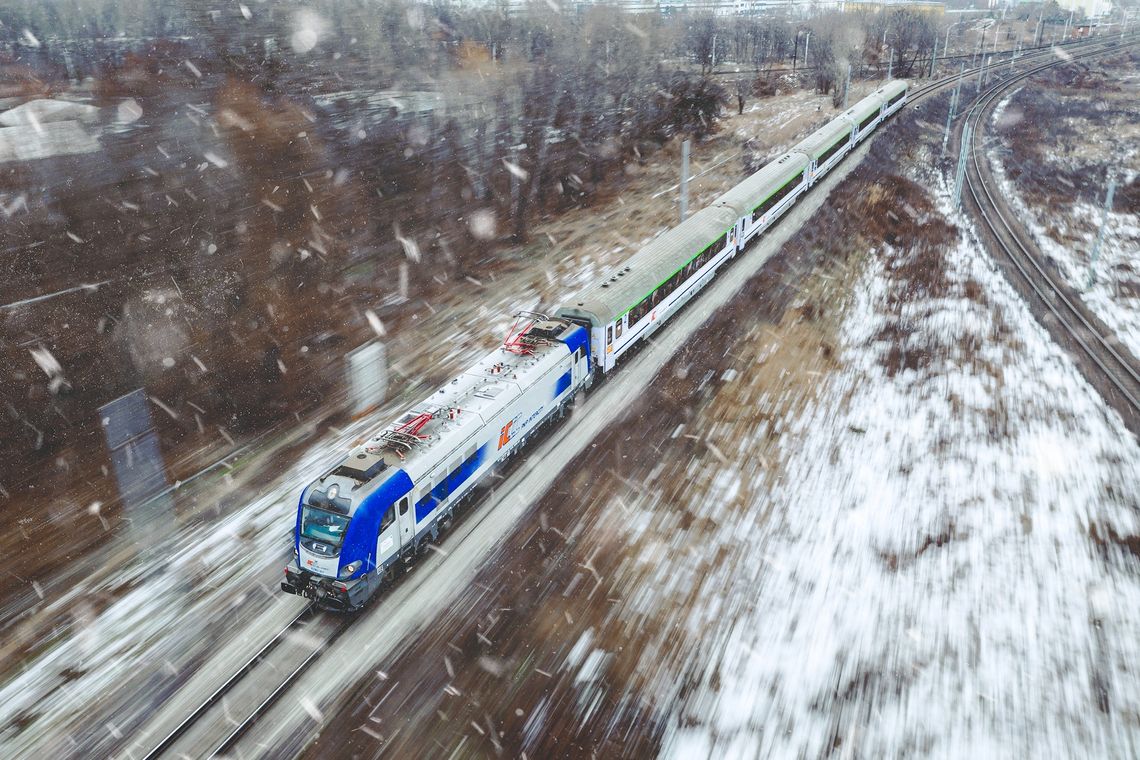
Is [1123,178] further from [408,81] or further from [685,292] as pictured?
[408,81]

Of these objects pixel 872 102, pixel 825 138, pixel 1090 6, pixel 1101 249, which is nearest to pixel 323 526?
pixel 1101 249

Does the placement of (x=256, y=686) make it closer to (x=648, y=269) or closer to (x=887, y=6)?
(x=648, y=269)

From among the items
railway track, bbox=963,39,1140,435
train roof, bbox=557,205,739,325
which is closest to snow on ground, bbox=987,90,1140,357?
railway track, bbox=963,39,1140,435

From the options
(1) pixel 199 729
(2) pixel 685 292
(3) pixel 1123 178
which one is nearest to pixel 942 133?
(3) pixel 1123 178

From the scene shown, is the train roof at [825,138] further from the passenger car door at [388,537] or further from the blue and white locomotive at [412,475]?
the passenger car door at [388,537]

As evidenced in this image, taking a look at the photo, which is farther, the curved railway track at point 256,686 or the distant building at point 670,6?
the distant building at point 670,6

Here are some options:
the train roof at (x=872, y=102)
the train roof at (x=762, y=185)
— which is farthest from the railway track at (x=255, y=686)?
the train roof at (x=872, y=102)

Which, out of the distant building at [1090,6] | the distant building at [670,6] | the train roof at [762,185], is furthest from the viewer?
the distant building at [1090,6]
